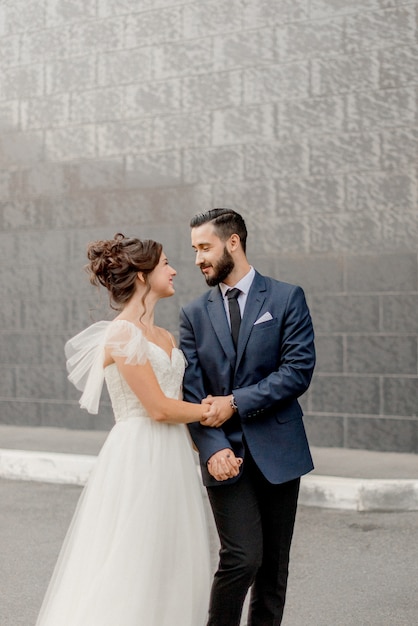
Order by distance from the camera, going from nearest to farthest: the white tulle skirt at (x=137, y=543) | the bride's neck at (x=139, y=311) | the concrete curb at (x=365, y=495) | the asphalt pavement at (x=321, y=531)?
the white tulle skirt at (x=137, y=543)
the bride's neck at (x=139, y=311)
the asphalt pavement at (x=321, y=531)
the concrete curb at (x=365, y=495)

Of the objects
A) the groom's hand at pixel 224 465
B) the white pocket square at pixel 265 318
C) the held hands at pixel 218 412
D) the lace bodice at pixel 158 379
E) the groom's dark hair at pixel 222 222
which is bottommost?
the groom's hand at pixel 224 465

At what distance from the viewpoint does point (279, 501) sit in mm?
3492

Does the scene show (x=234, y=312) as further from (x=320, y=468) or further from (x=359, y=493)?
(x=320, y=468)

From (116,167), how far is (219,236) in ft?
20.8

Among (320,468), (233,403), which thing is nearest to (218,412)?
(233,403)

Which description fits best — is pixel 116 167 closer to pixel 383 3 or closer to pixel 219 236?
pixel 383 3

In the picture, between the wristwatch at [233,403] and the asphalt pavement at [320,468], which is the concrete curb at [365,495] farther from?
the wristwatch at [233,403]

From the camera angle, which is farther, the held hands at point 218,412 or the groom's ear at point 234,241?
the groom's ear at point 234,241

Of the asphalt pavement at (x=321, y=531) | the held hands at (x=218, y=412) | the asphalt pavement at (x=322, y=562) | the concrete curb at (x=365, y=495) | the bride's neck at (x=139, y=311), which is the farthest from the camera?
the concrete curb at (x=365, y=495)

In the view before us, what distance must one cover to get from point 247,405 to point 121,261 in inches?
28.5

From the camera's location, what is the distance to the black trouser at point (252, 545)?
3.33m

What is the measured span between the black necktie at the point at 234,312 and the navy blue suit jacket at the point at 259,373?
1.3 inches

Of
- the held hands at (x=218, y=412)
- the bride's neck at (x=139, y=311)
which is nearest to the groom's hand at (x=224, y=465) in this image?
the held hands at (x=218, y=412)

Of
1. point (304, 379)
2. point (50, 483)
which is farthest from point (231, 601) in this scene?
point (50, 483)
